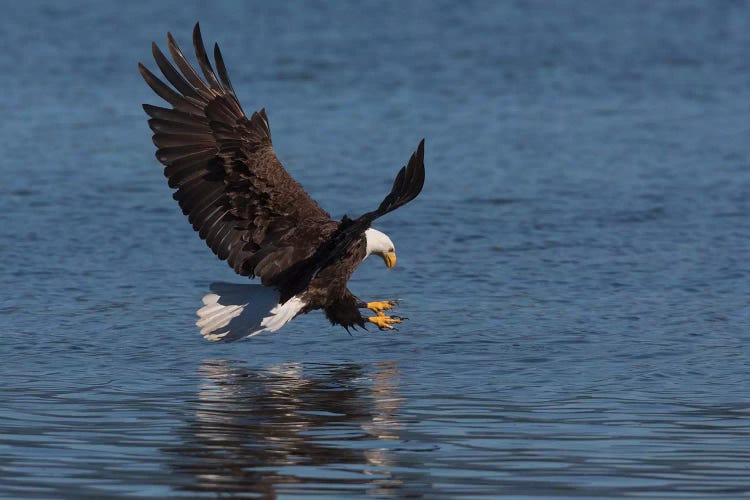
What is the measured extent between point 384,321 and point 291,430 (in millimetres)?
1768

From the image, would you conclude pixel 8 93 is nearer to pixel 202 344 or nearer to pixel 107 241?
pixel 107 241

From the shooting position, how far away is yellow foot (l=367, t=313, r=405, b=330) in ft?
23.6

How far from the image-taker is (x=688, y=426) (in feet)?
18.3

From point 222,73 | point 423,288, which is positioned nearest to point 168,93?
point 222,73

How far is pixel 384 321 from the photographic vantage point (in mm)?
7242

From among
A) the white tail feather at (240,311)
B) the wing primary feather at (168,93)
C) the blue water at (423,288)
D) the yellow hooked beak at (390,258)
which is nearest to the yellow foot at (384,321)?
the blue water at (423,288)

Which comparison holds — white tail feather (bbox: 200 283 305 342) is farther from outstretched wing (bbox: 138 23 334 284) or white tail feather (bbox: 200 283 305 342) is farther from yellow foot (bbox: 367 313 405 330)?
yellow foot (bbox: 367 313 405 330)

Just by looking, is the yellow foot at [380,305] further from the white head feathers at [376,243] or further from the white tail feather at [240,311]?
the white tail feather at [240,311]

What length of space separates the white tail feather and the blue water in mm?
139

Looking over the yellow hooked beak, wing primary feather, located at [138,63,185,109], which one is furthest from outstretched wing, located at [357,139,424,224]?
wing primary feather, located at [138,63,185,109]

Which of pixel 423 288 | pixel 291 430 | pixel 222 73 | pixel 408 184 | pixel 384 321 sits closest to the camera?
pixel 291 430

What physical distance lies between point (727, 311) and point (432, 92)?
8.47m

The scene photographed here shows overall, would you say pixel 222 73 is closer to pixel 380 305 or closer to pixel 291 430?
pixel 380 305

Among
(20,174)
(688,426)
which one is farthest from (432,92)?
(688,426)
